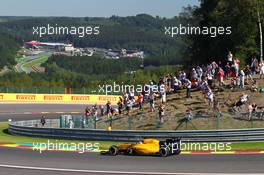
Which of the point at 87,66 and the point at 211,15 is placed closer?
the point at 211,15

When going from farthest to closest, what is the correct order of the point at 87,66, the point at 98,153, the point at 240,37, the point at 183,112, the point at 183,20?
the point at 87,66 → the point at 183,20 → the point at 240,37 → the point at 183,112 → the point at 98,153

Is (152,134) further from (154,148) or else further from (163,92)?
(163,92)

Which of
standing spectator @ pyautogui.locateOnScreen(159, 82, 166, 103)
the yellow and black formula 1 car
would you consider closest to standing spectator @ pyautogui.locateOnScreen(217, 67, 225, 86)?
standing spectator @ pyautogui.locateOnScreen(159, 82, 166, 103)

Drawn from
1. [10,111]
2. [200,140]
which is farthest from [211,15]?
[200,140]

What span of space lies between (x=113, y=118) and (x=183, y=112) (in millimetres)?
3868

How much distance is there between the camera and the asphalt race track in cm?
1827

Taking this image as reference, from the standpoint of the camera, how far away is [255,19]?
151 feet

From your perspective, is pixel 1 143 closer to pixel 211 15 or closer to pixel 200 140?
pixel 200 140

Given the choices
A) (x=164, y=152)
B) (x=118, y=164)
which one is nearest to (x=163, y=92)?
(x=164, y=152)

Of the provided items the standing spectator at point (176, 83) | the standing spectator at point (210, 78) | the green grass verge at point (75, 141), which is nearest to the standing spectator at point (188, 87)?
the standing spectator at point (210, 78)

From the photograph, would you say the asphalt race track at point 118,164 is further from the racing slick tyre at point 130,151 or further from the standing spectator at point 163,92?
the standing spectator at point 163,92

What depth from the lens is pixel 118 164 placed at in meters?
19.9

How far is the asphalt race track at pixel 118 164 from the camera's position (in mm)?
18266

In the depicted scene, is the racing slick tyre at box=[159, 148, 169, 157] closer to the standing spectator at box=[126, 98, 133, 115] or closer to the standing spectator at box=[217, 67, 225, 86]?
the standing spectator at box=[126, 98, 133, 115]
